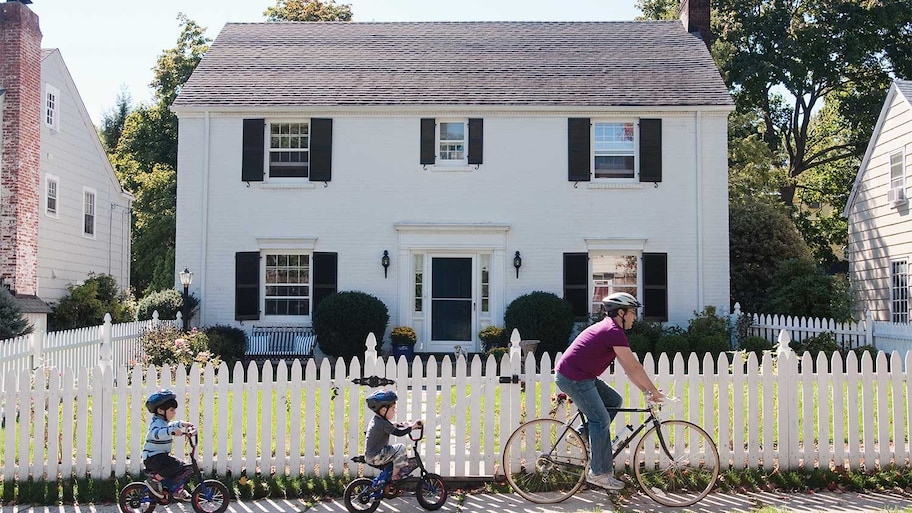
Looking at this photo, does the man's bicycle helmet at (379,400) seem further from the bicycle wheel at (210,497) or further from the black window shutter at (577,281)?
the black window shutter at (577,281)

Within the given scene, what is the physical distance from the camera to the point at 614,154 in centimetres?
1753

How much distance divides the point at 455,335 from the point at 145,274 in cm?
1799

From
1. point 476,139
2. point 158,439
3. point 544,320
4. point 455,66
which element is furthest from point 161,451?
point 455,66

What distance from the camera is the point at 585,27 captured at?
21.2 m

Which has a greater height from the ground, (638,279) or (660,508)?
(638,279)

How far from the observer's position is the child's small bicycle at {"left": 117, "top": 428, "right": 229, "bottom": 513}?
→ 646cm

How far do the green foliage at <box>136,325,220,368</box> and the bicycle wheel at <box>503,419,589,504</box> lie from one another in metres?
6.22

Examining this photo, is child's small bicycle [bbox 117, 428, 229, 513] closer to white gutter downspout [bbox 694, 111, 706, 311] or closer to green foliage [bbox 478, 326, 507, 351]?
green foliage [bbox 478, 326, 507, 351]

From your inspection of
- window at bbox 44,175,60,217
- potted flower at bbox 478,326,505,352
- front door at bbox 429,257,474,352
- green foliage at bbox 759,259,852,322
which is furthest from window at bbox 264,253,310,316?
green foliage at bbox 759,259,852,322

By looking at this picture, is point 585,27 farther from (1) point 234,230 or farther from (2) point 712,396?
(2) point 712,396

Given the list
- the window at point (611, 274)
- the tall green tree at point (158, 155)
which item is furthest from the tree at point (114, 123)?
the window at point (611, 274)

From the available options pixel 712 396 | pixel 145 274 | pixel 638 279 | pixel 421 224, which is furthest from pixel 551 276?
pixel 145 274

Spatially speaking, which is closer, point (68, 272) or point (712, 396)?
point (712, 396)

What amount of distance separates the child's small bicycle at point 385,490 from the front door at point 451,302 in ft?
34.7
